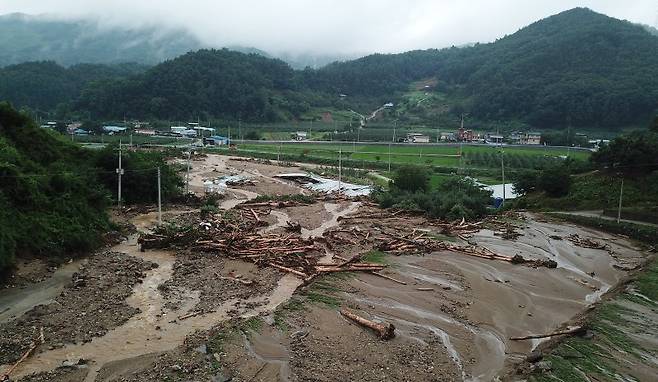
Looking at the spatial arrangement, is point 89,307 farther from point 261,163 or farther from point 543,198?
point 261,163

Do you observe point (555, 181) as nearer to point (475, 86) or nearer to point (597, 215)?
point (597, 215)

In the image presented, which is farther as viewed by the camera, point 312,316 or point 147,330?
point 312,316

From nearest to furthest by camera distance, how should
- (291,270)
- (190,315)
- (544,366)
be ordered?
(544,366), (190,315), (291,270)

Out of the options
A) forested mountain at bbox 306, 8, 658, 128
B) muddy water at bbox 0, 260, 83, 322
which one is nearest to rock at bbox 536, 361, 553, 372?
muddy water at bbox 0, 260, 83, 322

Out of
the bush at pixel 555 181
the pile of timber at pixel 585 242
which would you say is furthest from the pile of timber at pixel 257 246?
the bush at pixel 555 181

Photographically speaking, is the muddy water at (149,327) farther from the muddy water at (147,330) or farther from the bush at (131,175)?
the bush at (131,175)

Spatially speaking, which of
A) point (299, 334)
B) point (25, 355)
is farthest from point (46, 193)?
point (299, 334)

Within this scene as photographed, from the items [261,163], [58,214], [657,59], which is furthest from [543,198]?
[657,59]
